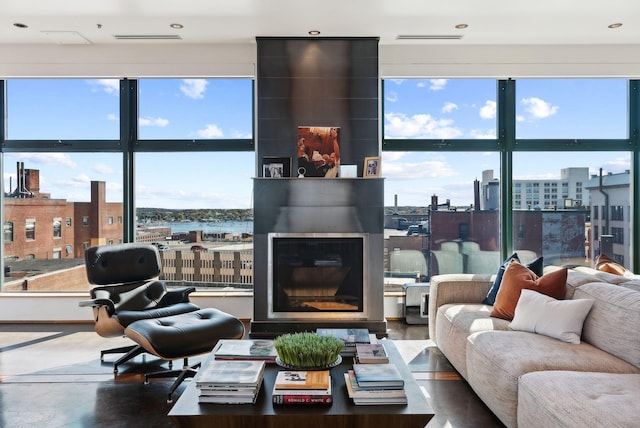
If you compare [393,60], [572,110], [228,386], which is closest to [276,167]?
[393,60]

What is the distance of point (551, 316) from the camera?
9.22 feet

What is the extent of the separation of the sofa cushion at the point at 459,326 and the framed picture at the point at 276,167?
1931mm

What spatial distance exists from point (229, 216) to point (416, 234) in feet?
6.89

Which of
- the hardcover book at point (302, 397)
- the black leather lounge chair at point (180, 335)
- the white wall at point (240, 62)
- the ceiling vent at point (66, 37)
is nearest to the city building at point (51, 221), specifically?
the white wall at point (240, 62)

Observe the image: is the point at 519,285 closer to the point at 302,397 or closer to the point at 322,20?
the point at 302,397

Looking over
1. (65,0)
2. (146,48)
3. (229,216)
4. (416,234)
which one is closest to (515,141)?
(416,234)

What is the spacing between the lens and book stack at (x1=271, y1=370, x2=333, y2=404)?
1911 mm

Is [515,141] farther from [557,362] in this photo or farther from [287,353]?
[287,353]

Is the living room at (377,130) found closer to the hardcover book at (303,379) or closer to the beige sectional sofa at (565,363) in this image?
the beige sectional sofa at (565,363)

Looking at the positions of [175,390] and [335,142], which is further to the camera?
[335,142]

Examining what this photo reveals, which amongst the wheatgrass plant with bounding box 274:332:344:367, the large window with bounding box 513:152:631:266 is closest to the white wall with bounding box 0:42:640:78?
the large window with bounding box 513:152:631:266

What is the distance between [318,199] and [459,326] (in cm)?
186

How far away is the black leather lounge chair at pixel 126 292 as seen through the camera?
11.0 feet

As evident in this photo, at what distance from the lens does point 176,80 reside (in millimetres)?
4918
